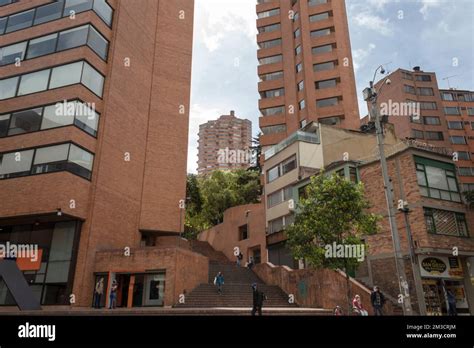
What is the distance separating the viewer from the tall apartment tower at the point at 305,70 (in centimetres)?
4538

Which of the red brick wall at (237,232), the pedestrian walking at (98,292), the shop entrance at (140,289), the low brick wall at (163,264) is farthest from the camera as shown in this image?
the red brick wall at (237,232)

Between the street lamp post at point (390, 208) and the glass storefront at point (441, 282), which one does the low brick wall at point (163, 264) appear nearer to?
the street lamp post at point (390, 208)

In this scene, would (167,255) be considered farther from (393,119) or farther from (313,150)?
(393,119)

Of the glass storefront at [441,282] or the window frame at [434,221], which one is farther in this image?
the window frame at [434,221]

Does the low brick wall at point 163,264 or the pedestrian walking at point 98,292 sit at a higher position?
the low brick wall at point 163,264

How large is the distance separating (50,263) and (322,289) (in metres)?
17.2

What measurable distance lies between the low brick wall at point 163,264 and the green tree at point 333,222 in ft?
24.7

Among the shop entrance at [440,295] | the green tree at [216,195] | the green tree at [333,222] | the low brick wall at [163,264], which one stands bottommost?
the shop entrance at [440,295]

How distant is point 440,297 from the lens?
22.5 metres

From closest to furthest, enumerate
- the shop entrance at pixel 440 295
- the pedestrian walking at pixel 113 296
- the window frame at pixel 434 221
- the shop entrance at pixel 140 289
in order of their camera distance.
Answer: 1. the shop entrance at pixel 440 295
2. the pedestrian walking at pixel 113 296
3. the shop entrance at pixel 140 289
4. the window frame at pixel 434 221

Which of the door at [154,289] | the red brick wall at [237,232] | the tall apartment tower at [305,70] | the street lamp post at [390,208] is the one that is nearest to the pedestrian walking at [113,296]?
the door at [154,289]

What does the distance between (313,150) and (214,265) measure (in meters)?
14.2

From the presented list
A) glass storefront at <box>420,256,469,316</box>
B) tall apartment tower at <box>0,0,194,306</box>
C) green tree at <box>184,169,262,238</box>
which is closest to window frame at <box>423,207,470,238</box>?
glass storefront at <box>420,256,469,316</box>
